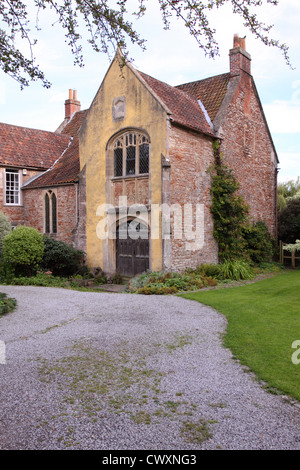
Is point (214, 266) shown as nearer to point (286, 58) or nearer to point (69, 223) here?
point (69, 223)

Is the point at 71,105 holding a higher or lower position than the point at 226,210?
higher

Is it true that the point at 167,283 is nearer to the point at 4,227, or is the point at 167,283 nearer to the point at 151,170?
the point at 151,170

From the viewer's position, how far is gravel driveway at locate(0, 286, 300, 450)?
3.92 metres

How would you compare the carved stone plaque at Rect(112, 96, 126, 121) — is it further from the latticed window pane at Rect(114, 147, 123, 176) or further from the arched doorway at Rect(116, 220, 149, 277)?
the arched doorway at Rect(116, 220, 149, 277)

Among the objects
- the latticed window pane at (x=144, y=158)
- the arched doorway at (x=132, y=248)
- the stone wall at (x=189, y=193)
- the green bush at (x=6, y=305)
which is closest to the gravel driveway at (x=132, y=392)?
the green bush at (x=6, y=305)

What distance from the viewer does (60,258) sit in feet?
55.1

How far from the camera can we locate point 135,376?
5559 millimetres

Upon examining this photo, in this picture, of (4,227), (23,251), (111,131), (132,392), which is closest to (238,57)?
(111,131)

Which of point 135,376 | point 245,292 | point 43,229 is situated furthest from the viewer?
point 43,229

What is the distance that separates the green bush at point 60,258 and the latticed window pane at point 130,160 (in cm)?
437

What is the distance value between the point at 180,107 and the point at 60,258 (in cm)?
855
